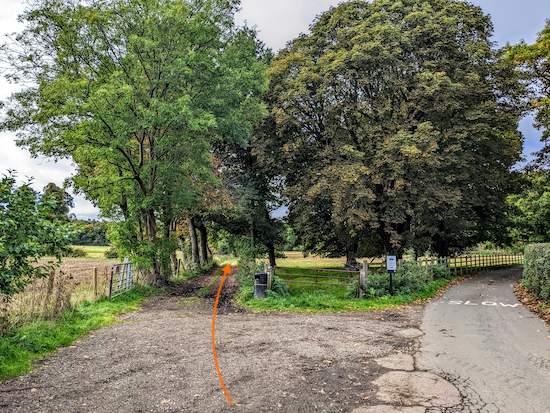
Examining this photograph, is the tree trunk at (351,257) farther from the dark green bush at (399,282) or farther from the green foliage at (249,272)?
the green foliage at (249,272)

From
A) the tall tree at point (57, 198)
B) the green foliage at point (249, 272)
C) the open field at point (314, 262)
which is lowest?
the open field at point (314, 262)

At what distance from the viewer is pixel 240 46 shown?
690 inches

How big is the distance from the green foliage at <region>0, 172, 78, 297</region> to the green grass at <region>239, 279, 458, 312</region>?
733 centimetres

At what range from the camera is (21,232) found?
22.1 ft

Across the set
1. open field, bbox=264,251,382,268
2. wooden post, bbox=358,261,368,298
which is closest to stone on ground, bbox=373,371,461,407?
wooden post, bbox=358,261,368,298

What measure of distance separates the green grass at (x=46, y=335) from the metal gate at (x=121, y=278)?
4.77 ft

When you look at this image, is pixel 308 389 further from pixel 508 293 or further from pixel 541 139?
pixel 541 139

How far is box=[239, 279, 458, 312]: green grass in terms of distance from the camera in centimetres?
1294

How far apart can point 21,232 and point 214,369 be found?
434 cm

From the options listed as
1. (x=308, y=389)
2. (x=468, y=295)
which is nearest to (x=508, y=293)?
(x=468, y=295)

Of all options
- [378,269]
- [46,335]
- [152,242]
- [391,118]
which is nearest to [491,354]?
[46,335]

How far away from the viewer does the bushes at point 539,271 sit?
12075 millimetres

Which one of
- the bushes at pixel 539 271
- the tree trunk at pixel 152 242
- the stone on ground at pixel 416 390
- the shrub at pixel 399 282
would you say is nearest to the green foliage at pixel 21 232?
the stone on ground at pixel 416 390

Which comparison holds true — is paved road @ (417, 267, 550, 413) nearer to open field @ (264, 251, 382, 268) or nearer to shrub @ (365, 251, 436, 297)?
shrub @ (365, 251, 436, 297)
